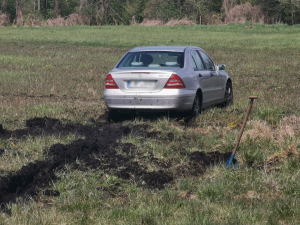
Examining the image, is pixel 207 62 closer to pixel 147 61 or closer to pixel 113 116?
pixel 147 61

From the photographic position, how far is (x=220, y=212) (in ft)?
14.9

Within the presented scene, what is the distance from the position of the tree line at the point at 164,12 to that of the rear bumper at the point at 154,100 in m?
57.9

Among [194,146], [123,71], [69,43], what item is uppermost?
[123,71]

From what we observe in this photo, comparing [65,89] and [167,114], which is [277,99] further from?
[65,89]

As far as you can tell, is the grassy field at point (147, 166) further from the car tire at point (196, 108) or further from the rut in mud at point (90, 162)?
the car tire at point (196, 108)

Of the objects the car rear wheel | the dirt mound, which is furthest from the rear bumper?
the dirt mound

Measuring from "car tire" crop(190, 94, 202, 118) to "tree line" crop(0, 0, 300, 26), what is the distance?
57126mm

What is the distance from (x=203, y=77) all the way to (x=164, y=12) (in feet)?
223

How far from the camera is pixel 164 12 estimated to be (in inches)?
3007

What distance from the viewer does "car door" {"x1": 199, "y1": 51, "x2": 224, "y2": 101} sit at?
10.5 m

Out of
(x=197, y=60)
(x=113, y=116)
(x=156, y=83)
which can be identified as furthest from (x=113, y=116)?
(x=197, y=60)

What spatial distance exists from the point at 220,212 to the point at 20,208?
1827mm

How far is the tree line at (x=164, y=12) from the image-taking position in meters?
68.1

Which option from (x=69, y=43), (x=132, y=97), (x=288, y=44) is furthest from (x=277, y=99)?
(x=69, y=43)
